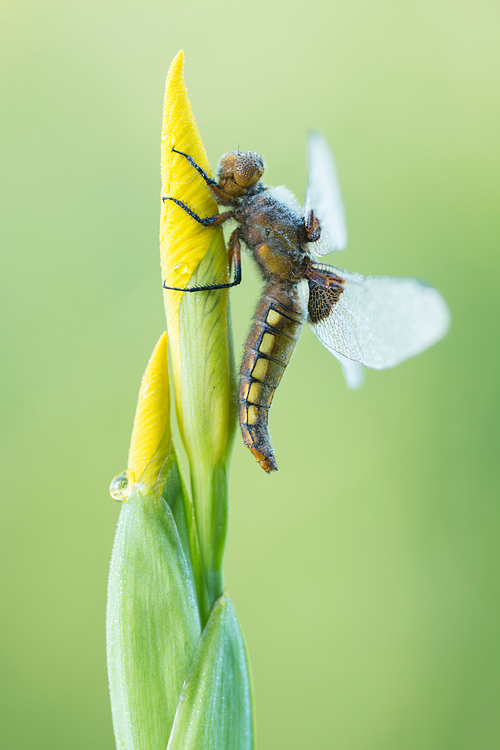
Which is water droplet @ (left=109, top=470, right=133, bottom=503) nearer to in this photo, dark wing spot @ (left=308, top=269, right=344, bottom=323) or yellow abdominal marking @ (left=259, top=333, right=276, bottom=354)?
yellow abdominal marking @ (left=259, top=333, right=276, bottom=354)

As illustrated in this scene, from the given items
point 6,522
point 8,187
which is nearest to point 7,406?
point 6,522

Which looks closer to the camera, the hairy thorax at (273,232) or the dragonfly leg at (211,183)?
the dragonfly leg at (211,183)

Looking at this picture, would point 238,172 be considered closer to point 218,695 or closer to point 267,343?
point 267,343

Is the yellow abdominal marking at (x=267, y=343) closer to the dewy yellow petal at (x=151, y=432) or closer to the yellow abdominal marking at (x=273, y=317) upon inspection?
the yellow abdominal marking at (x=273, y=317)

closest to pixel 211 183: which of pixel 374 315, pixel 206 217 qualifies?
pixel 206 217

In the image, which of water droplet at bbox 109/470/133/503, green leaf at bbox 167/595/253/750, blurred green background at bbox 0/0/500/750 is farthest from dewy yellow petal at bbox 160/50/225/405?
blurred green background at bbox 0/0/500/750

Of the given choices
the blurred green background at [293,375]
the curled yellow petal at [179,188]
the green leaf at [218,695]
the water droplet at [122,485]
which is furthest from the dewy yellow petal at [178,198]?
the blurred green background at [293,375]

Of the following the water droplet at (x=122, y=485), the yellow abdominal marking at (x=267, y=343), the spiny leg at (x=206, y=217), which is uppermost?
the spiny leg at (x=206, y=217)
